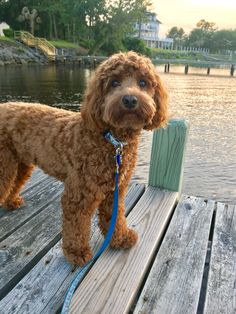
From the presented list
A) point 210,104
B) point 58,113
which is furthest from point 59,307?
point 210,104

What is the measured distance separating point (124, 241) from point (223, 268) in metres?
0.91

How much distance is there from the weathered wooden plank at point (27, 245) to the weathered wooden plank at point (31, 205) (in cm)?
9

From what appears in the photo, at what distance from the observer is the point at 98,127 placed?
266cm

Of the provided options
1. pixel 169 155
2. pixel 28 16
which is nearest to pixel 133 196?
pixel 169 155

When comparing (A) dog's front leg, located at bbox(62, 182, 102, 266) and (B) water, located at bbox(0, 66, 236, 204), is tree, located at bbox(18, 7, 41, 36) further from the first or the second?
(A) dog's front leg, located at bbox(62, 182, 102, 266)

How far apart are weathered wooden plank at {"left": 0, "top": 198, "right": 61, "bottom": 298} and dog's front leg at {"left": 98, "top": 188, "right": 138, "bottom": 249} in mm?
508

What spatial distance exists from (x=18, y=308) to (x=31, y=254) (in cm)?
63

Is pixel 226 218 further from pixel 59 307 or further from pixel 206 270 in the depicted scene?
pixel 59 307

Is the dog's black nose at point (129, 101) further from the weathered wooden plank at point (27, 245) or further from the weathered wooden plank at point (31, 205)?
the weathered wooden plank at point (31, 205)

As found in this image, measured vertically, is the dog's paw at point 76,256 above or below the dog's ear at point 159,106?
below

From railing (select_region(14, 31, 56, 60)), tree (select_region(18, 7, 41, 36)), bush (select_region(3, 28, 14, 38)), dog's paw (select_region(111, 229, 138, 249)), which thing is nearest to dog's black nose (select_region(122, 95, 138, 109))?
dog's paw (select_region(111, 229, 138, 249))

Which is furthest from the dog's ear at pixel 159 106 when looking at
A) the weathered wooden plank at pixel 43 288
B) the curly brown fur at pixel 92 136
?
the weathered wooden plank at pixel 43 288

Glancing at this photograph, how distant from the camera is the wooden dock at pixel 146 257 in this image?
2.50 m

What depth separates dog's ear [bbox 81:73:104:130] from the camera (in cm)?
262
